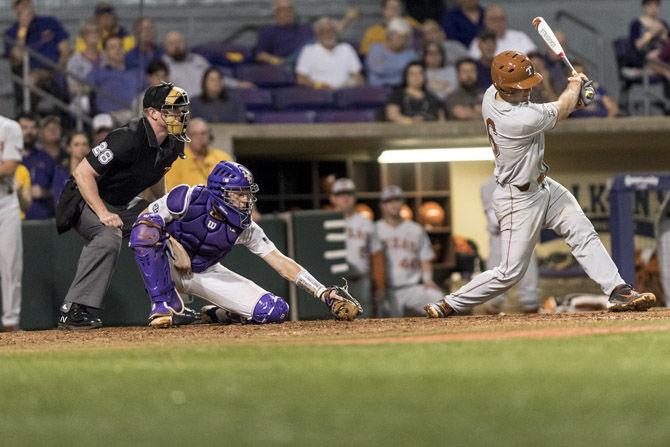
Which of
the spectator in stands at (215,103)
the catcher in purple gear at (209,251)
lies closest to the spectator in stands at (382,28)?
the spectator in stands at (215,103)

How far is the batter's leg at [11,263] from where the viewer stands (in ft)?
34.7

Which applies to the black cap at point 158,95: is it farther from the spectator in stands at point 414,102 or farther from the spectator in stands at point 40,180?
the spectator in stands at point 414,102

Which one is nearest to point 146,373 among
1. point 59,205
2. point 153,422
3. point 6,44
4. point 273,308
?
point 153,422

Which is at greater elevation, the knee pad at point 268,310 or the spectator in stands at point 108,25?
the spectator in stands at point 108,25

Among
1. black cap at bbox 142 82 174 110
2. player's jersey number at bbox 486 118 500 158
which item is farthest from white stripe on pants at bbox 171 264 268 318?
player's jersey number at bbox 486 118 500 158

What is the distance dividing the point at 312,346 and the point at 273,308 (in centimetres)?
191

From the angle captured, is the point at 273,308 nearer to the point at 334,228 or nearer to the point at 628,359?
the point at 628,359

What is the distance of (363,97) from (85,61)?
10.1 feet

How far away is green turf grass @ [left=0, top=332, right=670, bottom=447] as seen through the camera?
4570 millimetres

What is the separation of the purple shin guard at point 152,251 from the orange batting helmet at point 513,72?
2.26 meters

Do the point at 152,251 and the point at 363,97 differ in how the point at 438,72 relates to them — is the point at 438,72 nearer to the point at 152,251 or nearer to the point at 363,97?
the point at 363,97

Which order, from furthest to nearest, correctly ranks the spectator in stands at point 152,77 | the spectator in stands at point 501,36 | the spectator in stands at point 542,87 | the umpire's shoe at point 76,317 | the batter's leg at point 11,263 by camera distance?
the spectator in stands at point 501,36 → the spectator in stands at point 542,87 → the spectator in stands at point 152,77 → the batter's leg at point 11,263 → the umpire's shoe at point 76,317

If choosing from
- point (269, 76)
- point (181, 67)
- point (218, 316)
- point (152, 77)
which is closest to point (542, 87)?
point (269, 76)

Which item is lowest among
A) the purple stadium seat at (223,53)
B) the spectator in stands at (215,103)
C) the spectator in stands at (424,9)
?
the spectator in stands at (215,103)
